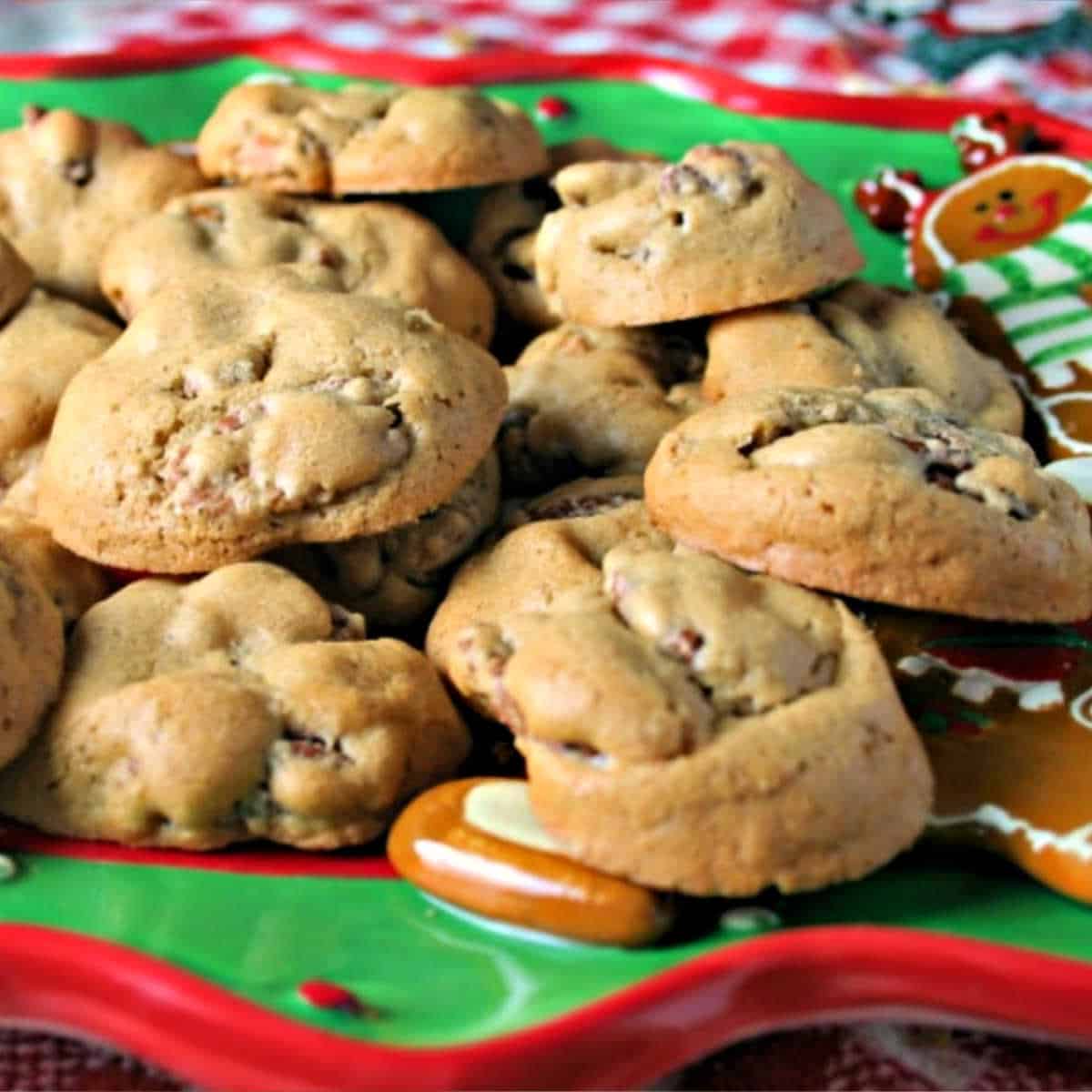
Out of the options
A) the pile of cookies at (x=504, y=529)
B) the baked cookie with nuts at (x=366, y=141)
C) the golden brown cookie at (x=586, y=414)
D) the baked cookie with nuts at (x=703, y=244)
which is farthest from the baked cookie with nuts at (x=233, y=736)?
the baked cookie with nuts at (x=366, y=141)

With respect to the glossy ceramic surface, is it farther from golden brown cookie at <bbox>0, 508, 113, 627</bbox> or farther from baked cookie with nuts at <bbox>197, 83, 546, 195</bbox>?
baked cookie with nuts at <bbox>197, 83, 546, 195</bbox>

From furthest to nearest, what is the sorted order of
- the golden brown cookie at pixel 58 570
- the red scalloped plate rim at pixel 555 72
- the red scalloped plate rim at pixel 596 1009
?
the red scalloped plate rim at pixel 555 72 → the golden brown cookie at pixel 58 570 → the red scalloped plate rim at pixel 596 1009

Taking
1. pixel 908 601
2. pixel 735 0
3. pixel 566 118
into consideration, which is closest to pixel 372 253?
pixel 566 118

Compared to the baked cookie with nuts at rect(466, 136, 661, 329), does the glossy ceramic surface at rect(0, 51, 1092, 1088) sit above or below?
below

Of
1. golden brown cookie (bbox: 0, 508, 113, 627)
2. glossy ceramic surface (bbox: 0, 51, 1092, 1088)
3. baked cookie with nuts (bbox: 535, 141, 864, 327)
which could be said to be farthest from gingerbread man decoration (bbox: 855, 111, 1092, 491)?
golden brown cookie (bbox: 0, 508, 113, 627)

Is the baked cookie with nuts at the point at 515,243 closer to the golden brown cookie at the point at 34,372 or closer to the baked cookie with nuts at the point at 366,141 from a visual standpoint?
the baked cookie with nuts at the point at 366,141

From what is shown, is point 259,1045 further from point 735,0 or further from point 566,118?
point 735,0

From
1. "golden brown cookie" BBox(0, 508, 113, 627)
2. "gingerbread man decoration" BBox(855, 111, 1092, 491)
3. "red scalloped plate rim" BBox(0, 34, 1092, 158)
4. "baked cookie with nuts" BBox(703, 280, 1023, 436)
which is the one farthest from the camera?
"red scalloped plate rim" BBox(0, 34, 1092, 158)
